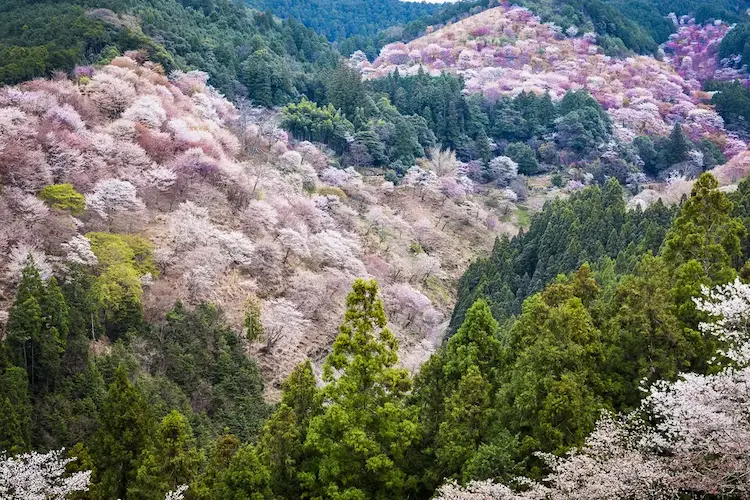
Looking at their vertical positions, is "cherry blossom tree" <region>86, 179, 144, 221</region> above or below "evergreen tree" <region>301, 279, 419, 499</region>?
below

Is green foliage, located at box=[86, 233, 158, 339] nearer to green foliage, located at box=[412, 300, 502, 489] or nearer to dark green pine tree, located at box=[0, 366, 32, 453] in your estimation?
dark green pine tree, located at box=[0, 366, 32, 453]

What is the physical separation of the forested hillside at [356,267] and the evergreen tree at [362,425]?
8 cm

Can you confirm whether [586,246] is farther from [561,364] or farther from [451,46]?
[451,46]

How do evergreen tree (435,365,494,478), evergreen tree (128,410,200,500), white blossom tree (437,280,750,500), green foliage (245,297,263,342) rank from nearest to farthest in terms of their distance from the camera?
white blossom tree (437,280,750,500), evergreen tree (435,365,494,478), evergreen tree (128,410,200,500), green foliage (245,297,263,342)

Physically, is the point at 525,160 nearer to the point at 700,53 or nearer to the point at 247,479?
the point at 700,53

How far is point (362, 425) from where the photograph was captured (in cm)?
1612

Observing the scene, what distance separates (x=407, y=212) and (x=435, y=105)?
20.0m

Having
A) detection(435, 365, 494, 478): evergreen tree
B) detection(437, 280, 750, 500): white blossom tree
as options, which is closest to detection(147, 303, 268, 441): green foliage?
detection(435, 365, 494, 478): evergreen tree

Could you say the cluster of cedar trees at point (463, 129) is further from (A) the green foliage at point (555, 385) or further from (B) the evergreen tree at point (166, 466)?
(A) the green foliage at point (555, 385)

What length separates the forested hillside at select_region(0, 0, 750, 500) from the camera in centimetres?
1530

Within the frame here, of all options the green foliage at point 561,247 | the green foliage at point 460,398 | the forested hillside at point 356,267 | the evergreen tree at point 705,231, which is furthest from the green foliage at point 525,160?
the green foliage at point 460,398

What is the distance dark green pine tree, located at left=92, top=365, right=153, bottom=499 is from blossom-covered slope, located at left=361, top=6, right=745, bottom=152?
63973mm

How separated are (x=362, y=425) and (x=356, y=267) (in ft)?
86.5

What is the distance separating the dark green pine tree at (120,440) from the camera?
1953 cm
